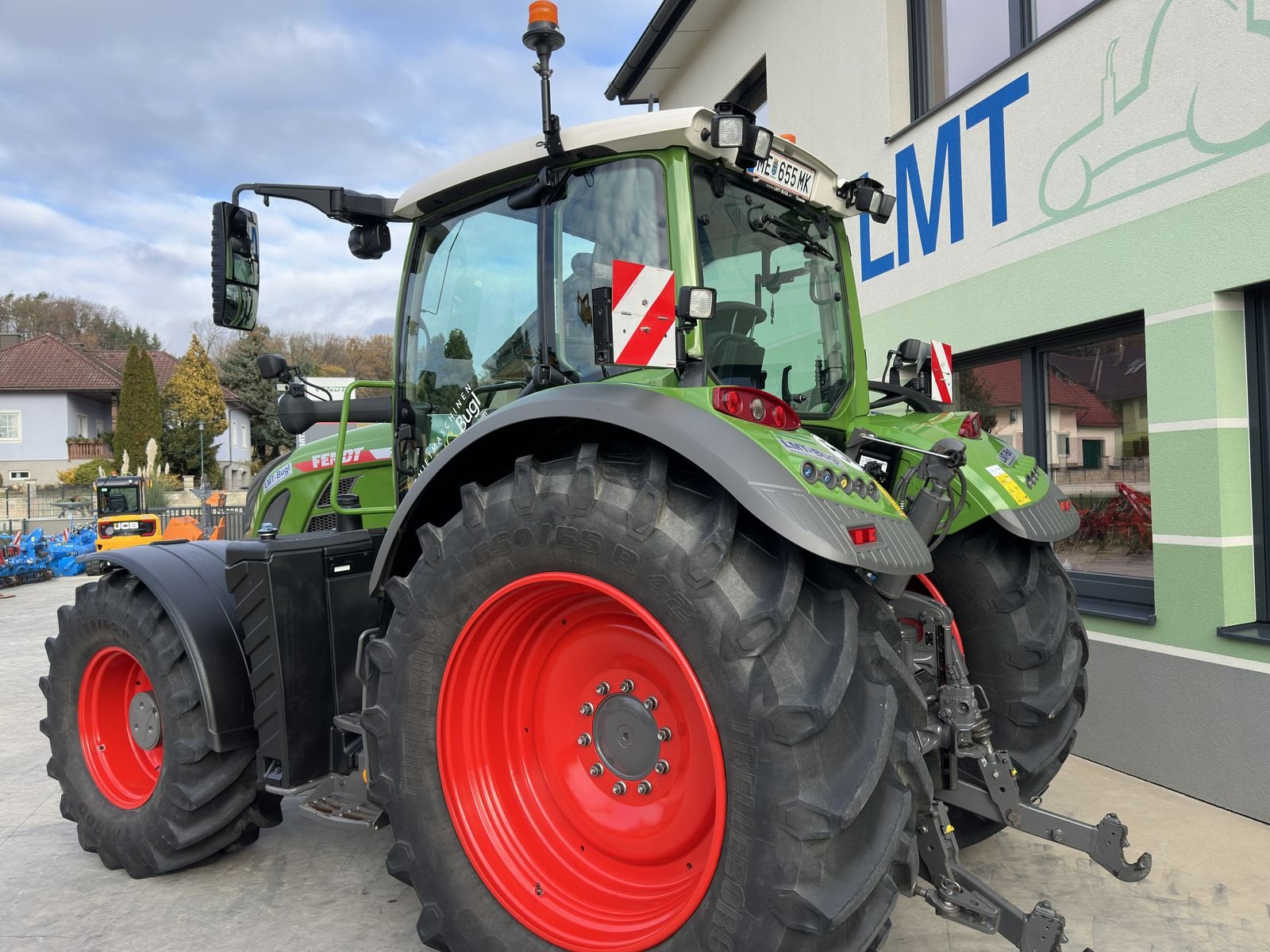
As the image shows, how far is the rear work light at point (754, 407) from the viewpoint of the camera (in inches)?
84.9

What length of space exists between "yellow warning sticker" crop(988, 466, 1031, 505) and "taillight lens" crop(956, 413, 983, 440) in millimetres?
197

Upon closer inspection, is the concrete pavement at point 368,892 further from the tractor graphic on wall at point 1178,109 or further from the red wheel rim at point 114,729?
the tractor graphic on wall at point 1178,109

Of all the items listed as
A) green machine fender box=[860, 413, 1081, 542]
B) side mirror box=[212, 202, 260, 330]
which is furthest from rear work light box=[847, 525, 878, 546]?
side mirror box=[212, 202, 260, 330]

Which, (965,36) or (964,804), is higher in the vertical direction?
(965,36)

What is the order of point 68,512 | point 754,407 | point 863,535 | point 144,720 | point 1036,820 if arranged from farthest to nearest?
point 68,512 < point 144,720 < point 1036,820 < point 754,407 < point 863,535

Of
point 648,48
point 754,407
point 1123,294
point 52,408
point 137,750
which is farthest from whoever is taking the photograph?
point 52,408

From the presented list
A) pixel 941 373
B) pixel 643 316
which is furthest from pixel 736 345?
pixel 941 373

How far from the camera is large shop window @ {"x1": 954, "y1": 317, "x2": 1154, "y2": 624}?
4.64 m

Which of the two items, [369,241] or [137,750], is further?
[137,750]

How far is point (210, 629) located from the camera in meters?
3.17

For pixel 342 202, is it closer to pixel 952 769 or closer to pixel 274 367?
pixel 274 367

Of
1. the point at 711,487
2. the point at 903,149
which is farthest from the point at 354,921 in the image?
the point at 903,149

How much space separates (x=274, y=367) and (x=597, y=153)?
1.46 meters

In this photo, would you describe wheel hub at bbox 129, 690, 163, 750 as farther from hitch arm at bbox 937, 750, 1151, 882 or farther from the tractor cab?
the tractor cab
